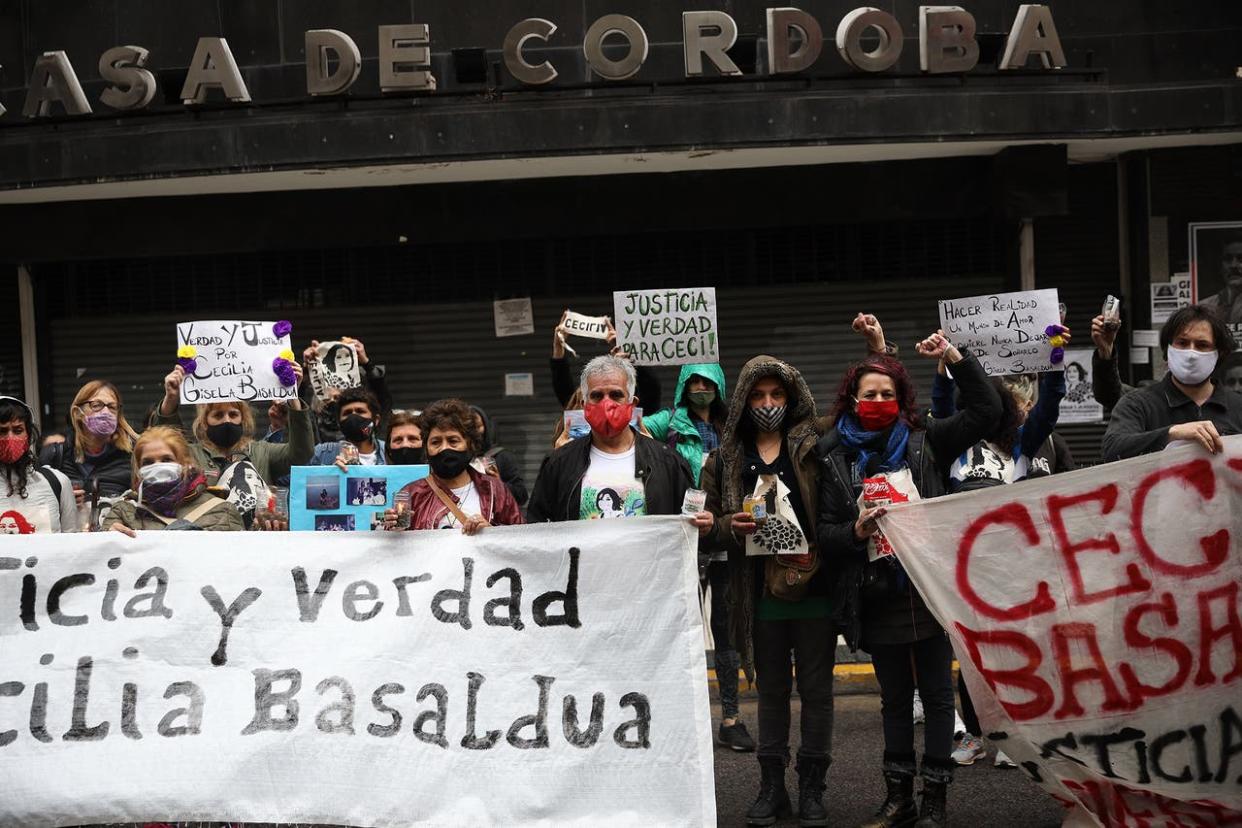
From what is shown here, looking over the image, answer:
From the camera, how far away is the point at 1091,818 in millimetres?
4828

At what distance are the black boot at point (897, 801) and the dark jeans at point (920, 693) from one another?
0.06 m

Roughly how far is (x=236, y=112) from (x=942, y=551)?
790 cm

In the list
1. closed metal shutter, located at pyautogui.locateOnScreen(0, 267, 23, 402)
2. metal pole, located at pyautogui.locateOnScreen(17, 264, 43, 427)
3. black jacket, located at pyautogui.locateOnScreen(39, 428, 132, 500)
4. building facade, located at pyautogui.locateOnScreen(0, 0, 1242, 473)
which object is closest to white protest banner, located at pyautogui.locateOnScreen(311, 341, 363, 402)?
black jacket, located at pyautogui.locateOnScreen(39, 428, 132, 500)

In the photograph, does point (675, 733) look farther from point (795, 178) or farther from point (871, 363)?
point (795, 178)

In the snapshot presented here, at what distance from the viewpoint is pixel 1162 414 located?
5.36 m

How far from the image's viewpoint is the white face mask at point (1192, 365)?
17.3 feet

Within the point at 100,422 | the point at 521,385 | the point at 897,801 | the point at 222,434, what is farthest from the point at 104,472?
the point at 521,385

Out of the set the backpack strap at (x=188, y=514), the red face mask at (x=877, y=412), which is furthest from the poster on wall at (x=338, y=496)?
the red face mask at (x=877, y=412)

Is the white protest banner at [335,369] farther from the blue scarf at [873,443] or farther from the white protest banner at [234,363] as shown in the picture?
the blue scarf at [873,443]

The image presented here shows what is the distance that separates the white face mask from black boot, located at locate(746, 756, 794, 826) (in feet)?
6.77

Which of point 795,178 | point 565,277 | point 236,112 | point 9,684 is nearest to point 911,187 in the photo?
point 795,178

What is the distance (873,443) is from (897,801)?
131 cm

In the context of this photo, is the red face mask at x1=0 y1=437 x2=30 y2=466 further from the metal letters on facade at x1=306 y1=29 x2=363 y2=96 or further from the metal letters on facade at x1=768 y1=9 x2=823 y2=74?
the metal letters on facade at x1=768 y1=9 x2=823 y2=74

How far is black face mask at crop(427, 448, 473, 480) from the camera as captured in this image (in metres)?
5.41
